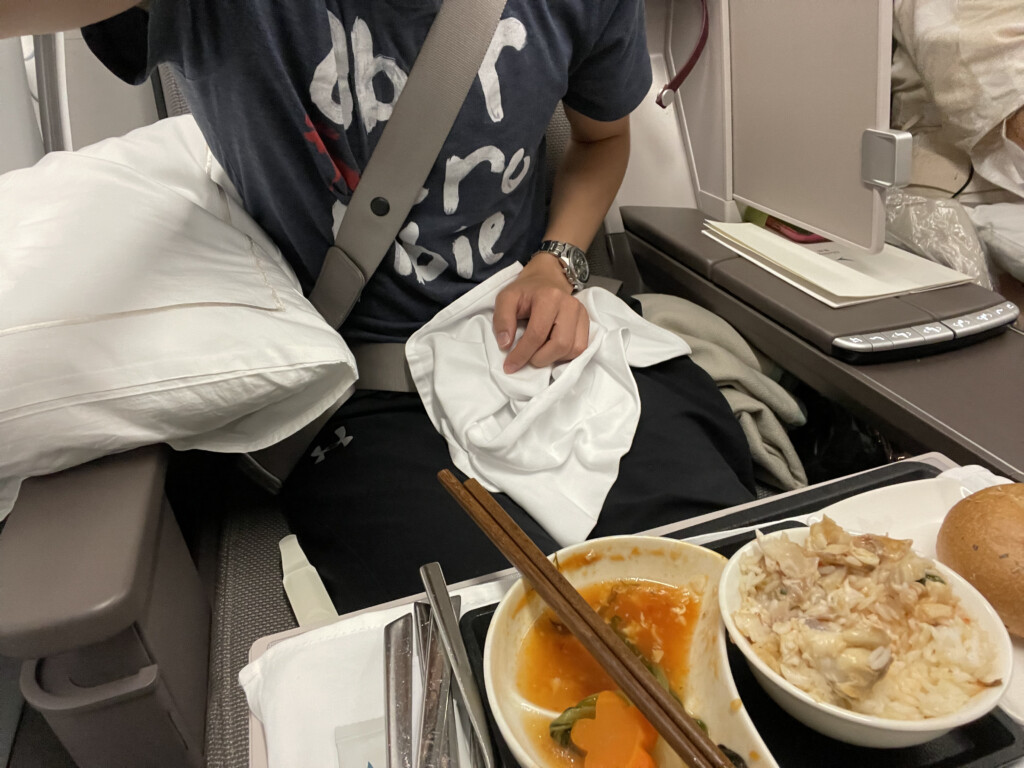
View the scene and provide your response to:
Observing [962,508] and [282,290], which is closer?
[962,508]

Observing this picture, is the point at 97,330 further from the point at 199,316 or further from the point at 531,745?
the point at 531,745

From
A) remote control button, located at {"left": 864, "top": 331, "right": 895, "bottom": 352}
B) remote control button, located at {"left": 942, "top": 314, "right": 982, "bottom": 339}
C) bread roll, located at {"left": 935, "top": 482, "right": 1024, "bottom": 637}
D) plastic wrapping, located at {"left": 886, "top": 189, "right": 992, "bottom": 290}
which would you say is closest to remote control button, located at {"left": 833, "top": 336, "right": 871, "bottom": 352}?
remote control button, located at {"left": 864, "top": 331, "right": 895, "bottom": 352}

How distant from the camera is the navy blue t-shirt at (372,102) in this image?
600 mm

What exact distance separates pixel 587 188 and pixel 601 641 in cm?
74

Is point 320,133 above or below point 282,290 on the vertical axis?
above

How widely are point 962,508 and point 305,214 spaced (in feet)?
2.32

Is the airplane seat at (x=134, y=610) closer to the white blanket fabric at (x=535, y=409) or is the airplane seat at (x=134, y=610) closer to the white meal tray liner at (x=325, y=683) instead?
the white meal tray liner at (x=325, y=683)

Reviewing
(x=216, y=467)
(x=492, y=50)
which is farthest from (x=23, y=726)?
(x=492, y=50)

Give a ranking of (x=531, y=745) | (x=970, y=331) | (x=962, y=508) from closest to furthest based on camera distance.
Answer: (x=531, y=745) → (x=962, y=508) → (x=970, y=331)

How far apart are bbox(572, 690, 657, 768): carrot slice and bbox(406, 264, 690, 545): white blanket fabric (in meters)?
0.25

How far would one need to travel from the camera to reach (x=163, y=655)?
0.56 meters

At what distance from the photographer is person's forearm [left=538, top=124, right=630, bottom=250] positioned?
0.93 metres

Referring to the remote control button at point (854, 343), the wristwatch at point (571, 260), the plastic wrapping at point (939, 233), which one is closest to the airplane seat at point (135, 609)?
the wristwatch at point (571, 260)

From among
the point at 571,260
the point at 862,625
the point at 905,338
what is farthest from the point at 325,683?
the point at 905,338
